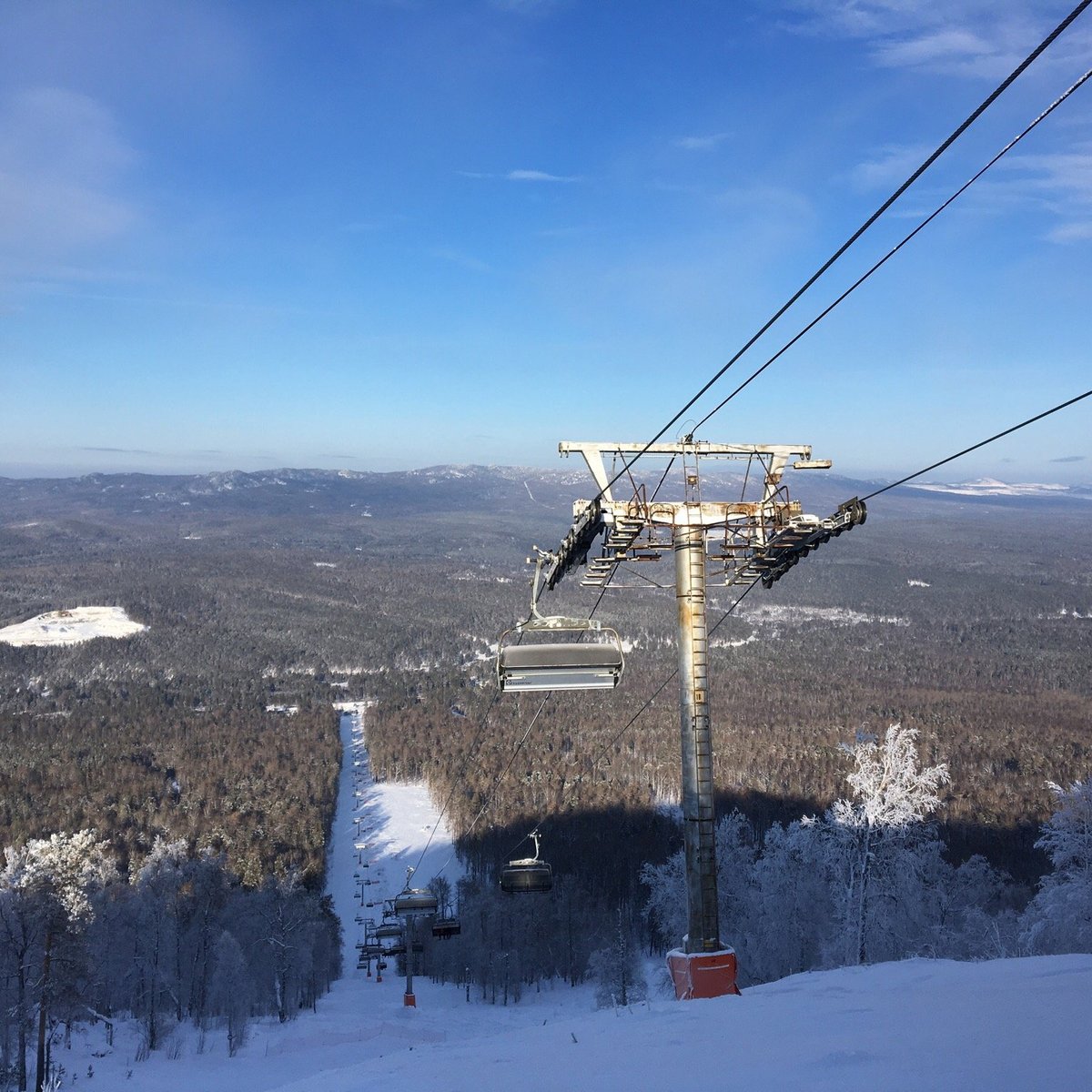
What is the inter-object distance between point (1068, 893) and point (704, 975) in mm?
13227

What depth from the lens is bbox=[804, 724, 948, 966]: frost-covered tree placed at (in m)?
21.0

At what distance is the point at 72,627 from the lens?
136 metres

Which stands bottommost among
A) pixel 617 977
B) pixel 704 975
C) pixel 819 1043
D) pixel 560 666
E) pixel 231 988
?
pixel 617 977

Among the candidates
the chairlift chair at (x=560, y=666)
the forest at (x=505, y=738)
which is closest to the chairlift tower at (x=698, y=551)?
the chairlift chair at (x=560, y=666)

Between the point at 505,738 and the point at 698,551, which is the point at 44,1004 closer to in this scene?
the point at 698,551

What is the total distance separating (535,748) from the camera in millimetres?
73938

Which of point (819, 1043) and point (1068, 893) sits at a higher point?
point (819, 1043)

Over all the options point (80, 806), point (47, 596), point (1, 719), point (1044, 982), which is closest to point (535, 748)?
point (80, 806)

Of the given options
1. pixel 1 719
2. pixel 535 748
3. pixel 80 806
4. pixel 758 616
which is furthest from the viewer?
pixel 758 616

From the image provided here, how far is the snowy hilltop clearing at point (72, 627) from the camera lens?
129 metres

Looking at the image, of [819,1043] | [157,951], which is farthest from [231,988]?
[819,1043]

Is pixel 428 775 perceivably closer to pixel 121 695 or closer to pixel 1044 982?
pixel 121 695

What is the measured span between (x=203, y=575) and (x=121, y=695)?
93.0m

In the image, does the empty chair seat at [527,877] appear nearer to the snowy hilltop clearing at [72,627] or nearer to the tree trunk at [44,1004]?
the tree trunk at [44,1004]
